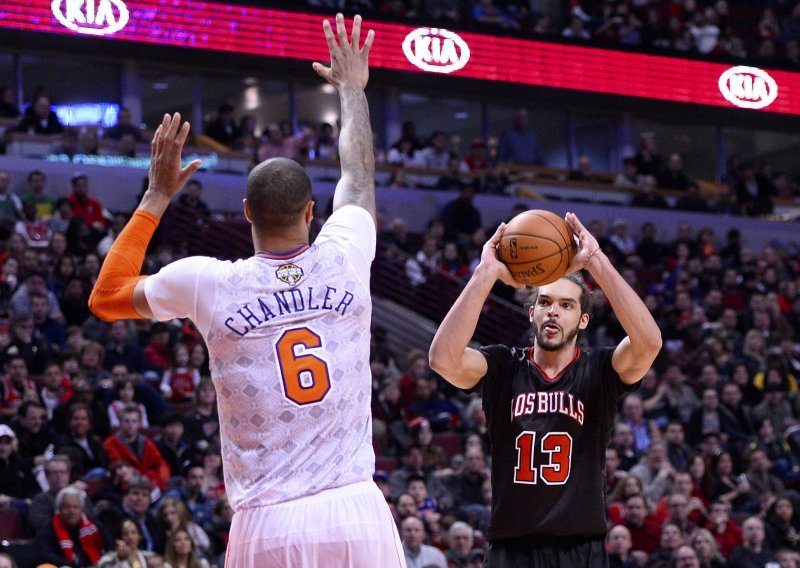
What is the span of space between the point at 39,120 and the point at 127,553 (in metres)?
10.2

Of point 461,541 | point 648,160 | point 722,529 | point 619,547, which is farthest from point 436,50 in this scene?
point 461,541

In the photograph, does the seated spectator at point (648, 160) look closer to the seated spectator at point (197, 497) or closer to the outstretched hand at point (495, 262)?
the seated spectator at point (197, 497)

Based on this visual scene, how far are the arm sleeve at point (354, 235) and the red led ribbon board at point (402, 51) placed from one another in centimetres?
1445

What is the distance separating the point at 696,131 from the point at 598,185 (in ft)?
15.1

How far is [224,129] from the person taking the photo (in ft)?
66.3

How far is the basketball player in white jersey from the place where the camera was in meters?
4.07

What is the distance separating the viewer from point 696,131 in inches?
1041

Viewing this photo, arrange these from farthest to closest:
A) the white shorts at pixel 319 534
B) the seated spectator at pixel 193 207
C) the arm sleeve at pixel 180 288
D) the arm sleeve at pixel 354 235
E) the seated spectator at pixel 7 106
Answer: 1. the seated spectator at pixel 7 106
2. the seated spectator at pixel 193 207
3. the arm sleeve at pixel 354 235
4. the arm sleeve at pixel 180 288
5. the white shorts at pixel 319 534

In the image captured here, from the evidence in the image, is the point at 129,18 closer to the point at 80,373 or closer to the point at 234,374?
the point at 80,373

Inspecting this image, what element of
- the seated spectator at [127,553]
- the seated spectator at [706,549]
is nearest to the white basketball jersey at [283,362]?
the seated spectator at [127,553]

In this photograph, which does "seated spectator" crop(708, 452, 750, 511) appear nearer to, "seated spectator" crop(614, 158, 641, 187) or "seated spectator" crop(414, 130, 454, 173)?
"seated spectator" crop(414, 130, 454, 173)

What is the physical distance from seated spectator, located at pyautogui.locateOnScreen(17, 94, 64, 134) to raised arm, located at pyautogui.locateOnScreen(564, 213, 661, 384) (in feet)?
46.5

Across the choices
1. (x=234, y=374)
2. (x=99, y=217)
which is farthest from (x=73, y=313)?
(x=234, y=374)

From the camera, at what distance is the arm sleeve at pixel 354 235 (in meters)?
4.26
